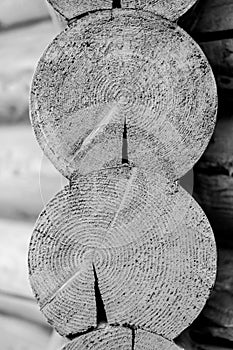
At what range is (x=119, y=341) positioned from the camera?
1008mm

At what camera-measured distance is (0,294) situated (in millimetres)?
1618

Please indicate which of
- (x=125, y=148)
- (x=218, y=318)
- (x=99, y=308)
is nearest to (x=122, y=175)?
(x=125, y=148)

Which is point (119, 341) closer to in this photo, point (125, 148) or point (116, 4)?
point (125, 148)

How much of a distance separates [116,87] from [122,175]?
0.13 m

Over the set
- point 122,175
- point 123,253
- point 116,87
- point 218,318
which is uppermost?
point 116,87

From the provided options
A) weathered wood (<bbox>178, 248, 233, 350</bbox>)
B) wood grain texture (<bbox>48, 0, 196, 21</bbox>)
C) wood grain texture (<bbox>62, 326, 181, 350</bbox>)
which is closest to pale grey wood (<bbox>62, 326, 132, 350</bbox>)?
wood grain texture (<bbox>62, 326, 181, 350</bbox>)

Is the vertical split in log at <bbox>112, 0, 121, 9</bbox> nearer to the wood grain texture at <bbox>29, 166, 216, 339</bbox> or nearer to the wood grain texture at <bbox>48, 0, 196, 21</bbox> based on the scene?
the wood grain texture at <bbox>48, 0, 196, 21</bbox>

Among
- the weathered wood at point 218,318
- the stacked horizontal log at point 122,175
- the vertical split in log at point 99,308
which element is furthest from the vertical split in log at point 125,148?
the weathered wood at point 218,318

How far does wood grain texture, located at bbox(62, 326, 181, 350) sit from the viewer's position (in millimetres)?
1000

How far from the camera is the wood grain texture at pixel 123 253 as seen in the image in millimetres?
981

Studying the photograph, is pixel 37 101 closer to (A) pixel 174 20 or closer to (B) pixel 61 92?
(B) pixel 61 92

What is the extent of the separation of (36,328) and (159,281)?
67cm

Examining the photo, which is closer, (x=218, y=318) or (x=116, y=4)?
(x=116, y=4)

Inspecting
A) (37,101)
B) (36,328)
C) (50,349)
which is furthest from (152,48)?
(36,328)
